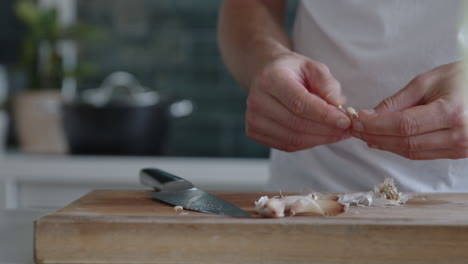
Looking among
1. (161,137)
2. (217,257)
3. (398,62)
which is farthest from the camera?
(161,137)

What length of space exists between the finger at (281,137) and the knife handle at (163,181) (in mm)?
126

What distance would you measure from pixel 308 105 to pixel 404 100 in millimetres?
121

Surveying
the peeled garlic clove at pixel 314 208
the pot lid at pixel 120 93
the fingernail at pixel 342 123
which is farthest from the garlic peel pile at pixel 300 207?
the pot lid at pixel 120 93

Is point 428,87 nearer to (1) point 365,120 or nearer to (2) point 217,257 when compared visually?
(1) point 365,120

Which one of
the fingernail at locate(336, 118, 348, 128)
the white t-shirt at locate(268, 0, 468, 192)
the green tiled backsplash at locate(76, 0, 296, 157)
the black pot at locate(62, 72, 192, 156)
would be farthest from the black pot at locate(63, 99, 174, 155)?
the fingernail at locate(336, 118, 348, 128)

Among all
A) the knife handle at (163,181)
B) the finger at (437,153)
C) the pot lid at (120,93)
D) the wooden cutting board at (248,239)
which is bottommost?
the wooden cutting board at (248,239)

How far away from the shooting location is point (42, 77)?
91.7 inches

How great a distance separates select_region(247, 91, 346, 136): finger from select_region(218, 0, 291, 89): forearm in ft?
0.31

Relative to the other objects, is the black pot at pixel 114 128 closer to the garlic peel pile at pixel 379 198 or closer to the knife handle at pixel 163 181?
the knife handle at pixel 163 181

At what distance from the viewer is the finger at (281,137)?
2.64 ft

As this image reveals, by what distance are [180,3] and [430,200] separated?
184cm

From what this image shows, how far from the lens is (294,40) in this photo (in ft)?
3.56

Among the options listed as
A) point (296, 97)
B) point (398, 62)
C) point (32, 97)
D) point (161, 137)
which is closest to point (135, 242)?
point (296, 97)

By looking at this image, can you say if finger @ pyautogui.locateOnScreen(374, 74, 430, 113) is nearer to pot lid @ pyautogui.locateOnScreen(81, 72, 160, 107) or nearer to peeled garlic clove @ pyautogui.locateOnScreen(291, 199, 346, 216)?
peeled garlic clove @ pyautogui.locateOnScreen(291, 199, 346, 216)
